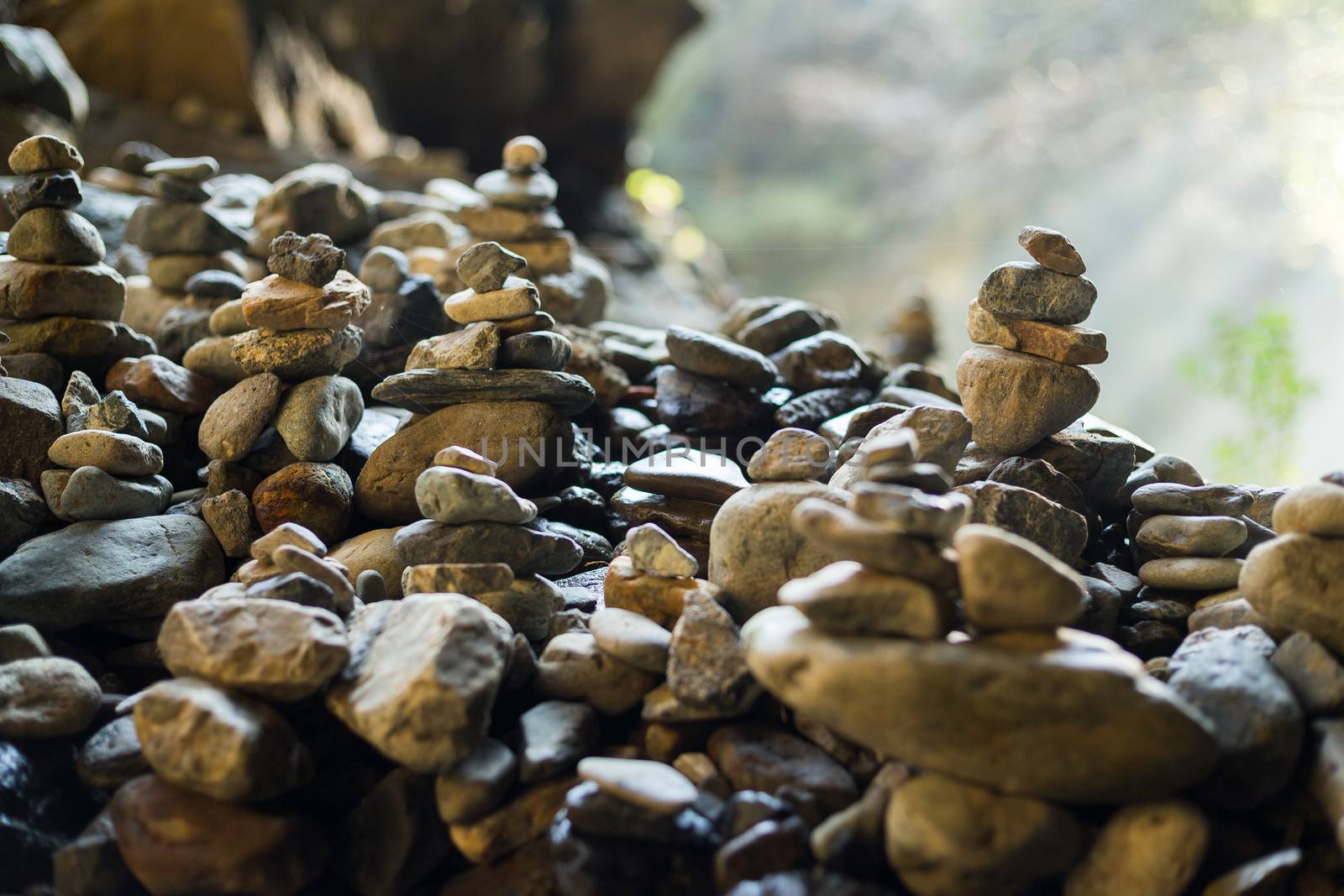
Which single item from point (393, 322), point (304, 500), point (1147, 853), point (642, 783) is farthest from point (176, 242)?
point (1147, 853)

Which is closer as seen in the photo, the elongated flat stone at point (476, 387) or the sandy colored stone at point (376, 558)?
the sandy colored stone at point (376, 558)

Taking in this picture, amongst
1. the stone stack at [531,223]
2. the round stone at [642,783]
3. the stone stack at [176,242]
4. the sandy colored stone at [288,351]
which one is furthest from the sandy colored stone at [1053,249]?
the stone stack at [176,242]

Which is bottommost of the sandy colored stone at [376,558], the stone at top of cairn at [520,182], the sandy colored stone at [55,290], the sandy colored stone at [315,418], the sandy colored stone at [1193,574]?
the sandy colored stone at [376,558]

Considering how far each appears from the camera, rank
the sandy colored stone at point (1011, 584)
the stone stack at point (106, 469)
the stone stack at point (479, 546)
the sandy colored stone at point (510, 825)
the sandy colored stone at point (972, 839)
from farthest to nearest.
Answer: the stone stack at point (106, 469)
the stone stack at point (479, 546)
the sandy colored stone at point (510, 825)
the sandy colored stone at point (1011, 584)
the sandy colored stone at point (972, 839)

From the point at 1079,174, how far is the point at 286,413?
35.7 feet

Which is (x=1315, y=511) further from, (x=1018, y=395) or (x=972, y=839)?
(x=972, y=839)

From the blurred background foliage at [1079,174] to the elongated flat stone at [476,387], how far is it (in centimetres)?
443

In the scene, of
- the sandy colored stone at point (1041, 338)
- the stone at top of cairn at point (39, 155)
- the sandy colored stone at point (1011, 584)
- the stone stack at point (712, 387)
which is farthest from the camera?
the stone stack at point (712, 387)

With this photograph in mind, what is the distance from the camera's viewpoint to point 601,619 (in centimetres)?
305

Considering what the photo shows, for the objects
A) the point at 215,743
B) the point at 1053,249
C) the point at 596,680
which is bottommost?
the point at 215,743

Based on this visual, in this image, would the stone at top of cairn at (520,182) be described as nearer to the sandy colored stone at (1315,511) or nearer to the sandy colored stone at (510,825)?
the sandy colored stone at (510,825)

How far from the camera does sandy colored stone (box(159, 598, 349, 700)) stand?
2.60 m

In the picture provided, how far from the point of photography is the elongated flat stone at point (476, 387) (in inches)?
149

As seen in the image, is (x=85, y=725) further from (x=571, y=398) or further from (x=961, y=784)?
(x=961, y=784)
